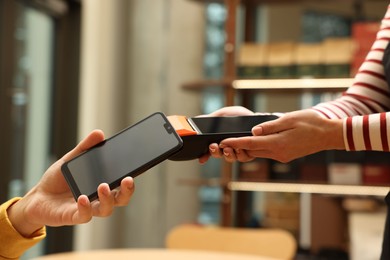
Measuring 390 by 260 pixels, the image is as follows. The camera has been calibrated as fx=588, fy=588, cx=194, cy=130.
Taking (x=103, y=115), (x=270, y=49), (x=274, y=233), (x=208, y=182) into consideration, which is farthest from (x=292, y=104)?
(x=274, y=233)

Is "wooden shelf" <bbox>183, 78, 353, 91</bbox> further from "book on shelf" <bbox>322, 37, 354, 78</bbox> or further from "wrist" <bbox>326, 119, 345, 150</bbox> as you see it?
"wrist" <bbox>326, 119, 345, 150</bbox>

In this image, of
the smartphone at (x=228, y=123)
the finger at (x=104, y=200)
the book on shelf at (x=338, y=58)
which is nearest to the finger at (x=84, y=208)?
the finger at (x=104, y=200)

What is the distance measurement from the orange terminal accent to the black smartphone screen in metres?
0.02

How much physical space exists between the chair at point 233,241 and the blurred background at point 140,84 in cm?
85

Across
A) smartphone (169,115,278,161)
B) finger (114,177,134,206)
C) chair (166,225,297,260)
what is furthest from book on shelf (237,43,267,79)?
finger (114,177,134,206)

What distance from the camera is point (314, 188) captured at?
140 inches

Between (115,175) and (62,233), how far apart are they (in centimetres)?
287

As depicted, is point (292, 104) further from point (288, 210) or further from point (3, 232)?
point (3, 232)

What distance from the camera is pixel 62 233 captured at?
3711 millimetres

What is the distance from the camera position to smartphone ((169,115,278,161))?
1041mm

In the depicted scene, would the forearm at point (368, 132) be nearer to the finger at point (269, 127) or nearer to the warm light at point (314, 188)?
the finger at point (269, 127)

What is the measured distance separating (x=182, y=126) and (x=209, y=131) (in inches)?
2.1

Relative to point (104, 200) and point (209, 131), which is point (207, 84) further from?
point (104, 200)

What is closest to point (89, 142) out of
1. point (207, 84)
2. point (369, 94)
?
point (369, 94)
